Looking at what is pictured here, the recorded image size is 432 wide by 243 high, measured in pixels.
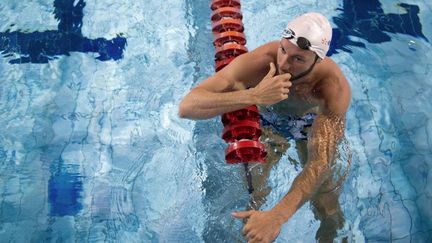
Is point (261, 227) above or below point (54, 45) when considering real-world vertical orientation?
below

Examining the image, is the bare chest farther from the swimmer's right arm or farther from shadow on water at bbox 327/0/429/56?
shadow on water at bbox 327/0/429/56

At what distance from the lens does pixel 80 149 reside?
3.95m

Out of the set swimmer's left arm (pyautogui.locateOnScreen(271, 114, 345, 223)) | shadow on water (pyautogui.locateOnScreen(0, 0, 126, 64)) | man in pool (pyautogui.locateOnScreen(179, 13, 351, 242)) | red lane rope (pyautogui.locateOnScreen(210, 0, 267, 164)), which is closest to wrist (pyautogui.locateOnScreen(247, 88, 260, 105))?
man in pool (pyautogui.locateOnScreen(179, 13, 351, 242))

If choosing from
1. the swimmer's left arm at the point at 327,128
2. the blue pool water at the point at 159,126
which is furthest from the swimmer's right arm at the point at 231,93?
the blue pool water at the point at 159,126

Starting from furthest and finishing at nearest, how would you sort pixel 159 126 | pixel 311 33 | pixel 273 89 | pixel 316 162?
pixel 159 126 < pixel 316 162 < pixel 311 33 < pixel 273 89

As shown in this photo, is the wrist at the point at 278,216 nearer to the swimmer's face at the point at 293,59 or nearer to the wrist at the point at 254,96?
the wrist at the point at 254,96

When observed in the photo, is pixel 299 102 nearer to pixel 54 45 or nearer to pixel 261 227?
pixel 261 227

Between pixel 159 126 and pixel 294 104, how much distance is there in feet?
4.22

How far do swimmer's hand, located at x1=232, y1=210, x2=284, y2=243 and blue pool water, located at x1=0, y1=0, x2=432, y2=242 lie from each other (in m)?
0.93

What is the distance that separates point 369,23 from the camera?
5148mm

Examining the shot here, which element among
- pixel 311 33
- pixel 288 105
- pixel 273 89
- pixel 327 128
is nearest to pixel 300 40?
pixel 311 33

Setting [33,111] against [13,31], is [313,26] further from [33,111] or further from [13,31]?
[13,31]

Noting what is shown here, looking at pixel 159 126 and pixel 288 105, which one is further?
pixel 159 126

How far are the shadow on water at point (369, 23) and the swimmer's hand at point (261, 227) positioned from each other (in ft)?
8.87
